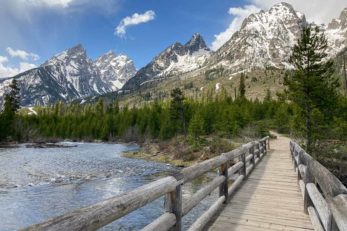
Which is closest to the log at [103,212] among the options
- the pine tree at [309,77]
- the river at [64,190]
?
the river at [64,190]

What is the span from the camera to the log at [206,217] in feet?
23.1

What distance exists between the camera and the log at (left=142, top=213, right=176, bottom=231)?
4.95 m

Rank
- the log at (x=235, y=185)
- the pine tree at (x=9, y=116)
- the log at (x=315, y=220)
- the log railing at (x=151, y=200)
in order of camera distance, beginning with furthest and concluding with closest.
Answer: the pine tree at (x=9, y=116), the log at (x=235, y=185), the log at (x=315, y=220), the log railing at (x=151, y=200)

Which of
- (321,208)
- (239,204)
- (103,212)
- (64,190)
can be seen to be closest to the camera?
(103,212)

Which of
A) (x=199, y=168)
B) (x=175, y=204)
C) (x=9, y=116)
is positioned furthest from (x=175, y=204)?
(x=9, y=116)

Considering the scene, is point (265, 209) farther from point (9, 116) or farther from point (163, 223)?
point (9, 116)

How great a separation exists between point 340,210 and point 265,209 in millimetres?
5750

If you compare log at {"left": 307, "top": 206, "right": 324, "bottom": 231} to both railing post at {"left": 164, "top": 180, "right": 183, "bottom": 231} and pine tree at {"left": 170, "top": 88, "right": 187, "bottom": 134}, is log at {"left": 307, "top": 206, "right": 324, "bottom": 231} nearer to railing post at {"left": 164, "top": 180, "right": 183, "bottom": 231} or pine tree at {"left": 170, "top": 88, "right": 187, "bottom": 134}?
railing post at {"left": 164, "top": 180, "right": 183, "bottom": 231}

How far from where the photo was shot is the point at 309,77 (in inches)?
1177

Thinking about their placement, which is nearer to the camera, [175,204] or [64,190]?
[175,204]

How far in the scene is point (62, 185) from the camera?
93.4 feet

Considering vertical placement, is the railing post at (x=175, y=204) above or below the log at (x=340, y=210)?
below

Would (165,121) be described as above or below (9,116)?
below

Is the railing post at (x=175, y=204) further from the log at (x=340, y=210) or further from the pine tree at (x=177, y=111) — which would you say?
→ the pine tree at (x=177, y=111)
